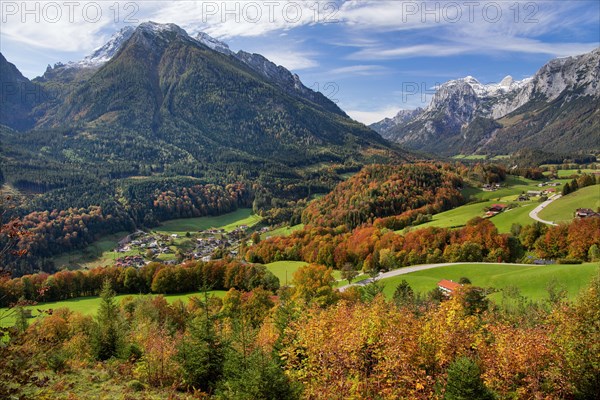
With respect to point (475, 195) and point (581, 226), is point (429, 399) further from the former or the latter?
point (475, 195)

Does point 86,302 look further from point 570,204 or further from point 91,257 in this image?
point 570,204

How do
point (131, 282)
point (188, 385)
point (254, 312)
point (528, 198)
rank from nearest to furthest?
1. point (188, 385)
2. point (254, 312)
3. point (131, 282)
4. point (528, 198)

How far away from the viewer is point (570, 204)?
396 feet

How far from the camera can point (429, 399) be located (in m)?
25.8

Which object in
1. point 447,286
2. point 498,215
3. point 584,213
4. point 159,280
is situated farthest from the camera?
point 498,215

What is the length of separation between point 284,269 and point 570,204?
3546 inches

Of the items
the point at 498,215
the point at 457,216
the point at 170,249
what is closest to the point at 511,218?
the point at 498,215

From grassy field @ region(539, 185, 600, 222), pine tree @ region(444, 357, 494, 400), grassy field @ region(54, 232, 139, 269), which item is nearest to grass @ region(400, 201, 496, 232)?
grassy field @ region(539, 185, 600, 222)

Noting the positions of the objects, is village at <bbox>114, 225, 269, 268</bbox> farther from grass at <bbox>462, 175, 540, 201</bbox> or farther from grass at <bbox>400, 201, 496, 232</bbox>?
grass at <bbox>462, 175, 540, 201</bbox>

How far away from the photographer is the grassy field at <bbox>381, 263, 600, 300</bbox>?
65.5 metres

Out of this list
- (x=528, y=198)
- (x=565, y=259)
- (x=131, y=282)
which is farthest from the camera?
(x=528, y=198)

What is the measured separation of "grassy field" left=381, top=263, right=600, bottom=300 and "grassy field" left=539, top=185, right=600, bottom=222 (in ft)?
133

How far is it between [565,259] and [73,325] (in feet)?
315

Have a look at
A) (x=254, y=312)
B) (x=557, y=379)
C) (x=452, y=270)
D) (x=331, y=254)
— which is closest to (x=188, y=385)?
(x=557, y=379)
